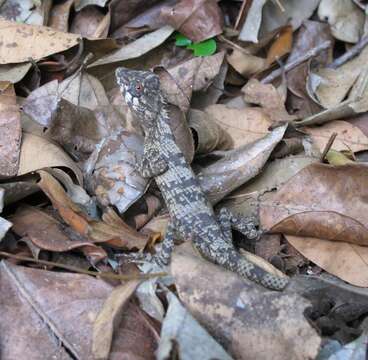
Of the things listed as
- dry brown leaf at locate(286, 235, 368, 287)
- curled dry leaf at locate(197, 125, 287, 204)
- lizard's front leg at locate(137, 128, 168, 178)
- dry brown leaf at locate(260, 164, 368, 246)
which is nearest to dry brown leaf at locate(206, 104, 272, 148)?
curled dry leaf at locate(197, 125, 287, 204)

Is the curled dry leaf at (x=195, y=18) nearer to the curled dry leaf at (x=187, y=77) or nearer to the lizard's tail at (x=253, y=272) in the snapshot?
the curled dry leaf at (x=187, y=77)

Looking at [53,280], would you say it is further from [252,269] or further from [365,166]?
[365,166]

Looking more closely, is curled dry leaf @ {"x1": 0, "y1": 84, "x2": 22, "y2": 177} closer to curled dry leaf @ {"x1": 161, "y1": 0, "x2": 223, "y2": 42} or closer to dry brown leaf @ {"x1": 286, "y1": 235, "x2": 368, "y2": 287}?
curled dry leaf @ {"x1": 161, "y1": 0, "x2": 223, "y2": 42}

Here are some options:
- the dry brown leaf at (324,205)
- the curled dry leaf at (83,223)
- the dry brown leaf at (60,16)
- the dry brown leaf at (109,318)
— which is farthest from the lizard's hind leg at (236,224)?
the dry brown leaf at (60,16)

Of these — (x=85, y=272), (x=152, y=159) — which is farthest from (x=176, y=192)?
(x=85, y=272)

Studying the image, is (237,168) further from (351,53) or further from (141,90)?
(351,53)
